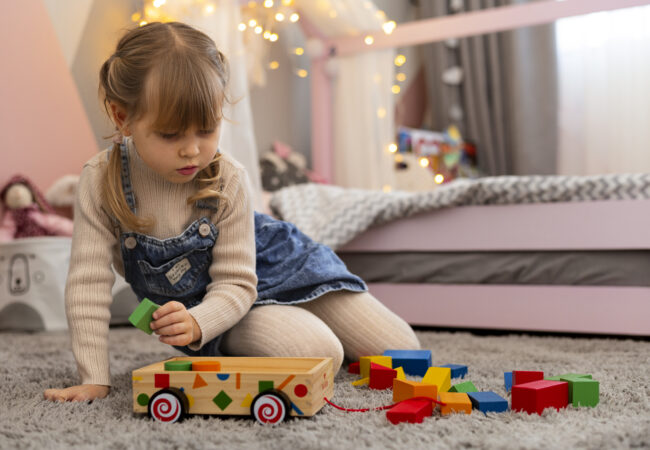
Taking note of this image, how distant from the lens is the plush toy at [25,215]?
1731 mm

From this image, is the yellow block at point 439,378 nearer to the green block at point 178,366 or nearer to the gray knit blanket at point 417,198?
the green block at point 178,366

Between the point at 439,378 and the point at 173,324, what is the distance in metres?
0.34

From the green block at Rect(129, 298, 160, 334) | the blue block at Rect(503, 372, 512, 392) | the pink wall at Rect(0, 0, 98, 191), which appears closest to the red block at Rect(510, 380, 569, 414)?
the blue block at Rect(503, 372, 512, 392)

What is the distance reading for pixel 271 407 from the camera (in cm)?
72

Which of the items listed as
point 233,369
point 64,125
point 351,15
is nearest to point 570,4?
point 351,15

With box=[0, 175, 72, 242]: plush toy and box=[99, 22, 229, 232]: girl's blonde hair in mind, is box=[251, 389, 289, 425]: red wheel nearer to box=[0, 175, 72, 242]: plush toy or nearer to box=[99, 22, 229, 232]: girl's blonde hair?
box=[99, 22, 229, 232]: girl's blonde hair

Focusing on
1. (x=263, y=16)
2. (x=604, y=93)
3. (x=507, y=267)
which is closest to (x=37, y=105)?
(x=263, y=16)

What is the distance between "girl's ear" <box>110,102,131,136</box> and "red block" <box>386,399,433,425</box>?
48cm

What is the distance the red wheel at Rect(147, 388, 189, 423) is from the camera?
729mm

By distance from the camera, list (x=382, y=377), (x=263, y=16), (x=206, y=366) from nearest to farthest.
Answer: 1. (x=206, y=366)
2. (x=382, y=377)
3. (x=263, y=16)

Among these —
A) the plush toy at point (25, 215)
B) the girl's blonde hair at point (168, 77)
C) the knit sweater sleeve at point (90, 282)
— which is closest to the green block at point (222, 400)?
the knit sweater sleeve at point (90, 282)

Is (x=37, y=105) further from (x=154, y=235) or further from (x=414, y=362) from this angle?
(x=414, y=362)

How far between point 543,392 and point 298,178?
170cm

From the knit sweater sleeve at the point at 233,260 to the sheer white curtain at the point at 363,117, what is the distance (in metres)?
1.58
